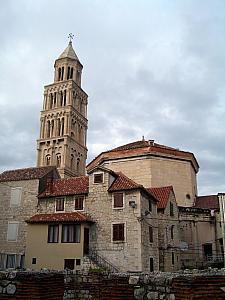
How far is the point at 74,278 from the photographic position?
1400cm

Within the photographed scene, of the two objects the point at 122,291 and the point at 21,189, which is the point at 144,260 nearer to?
the point at 21,189

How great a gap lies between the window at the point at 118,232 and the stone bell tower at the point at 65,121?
39.9 meters

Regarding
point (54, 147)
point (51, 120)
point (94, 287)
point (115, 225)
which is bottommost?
point (94, 287)

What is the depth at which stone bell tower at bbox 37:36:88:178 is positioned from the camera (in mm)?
71000

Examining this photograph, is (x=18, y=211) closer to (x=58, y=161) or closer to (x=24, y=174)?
(x=24, y=174)

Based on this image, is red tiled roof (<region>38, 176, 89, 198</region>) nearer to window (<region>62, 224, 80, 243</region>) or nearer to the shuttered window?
window (<region>62, 224, 80, 243</region>)

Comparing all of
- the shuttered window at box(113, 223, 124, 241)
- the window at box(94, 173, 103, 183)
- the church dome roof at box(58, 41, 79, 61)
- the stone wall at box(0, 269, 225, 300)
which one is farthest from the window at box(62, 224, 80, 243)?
the church dome roof at box(58, 41, 79, 61)

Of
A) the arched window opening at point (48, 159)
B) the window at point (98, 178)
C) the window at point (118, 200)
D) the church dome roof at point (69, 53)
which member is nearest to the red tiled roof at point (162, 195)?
the window at point (118, 200)

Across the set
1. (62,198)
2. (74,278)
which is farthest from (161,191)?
(74,278)

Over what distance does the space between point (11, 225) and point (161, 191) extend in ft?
52.9

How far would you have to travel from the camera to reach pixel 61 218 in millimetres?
30016

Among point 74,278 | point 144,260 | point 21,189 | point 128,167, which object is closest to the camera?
point 74,278

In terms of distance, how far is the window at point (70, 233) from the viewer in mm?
29266

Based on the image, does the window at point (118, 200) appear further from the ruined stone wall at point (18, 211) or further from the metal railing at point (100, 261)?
the ruined stone wall at point (18, 211)
